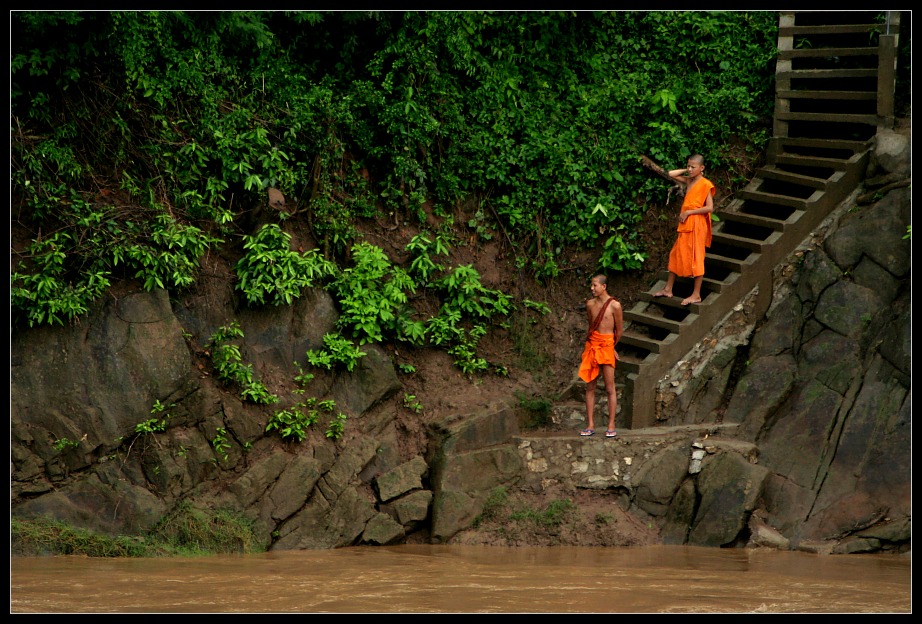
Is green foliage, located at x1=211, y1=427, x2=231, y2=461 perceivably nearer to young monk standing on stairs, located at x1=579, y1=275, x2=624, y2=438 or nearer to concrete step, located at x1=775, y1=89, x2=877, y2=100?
young monk standing on stairs, located at x1=579, y1=275, x2=624, y2=438

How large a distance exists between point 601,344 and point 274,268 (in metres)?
3.40

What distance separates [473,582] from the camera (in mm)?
8625

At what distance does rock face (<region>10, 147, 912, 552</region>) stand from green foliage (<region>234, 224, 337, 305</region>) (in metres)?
0.26

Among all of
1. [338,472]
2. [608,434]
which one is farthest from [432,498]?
[608,434]

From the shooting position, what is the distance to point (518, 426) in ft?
37.7

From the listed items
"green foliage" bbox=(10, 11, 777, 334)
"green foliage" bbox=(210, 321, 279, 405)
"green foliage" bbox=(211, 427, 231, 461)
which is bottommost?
"green foliage" bbox=(211, 427, 231, 461)

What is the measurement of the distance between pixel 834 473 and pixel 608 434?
2200 mm

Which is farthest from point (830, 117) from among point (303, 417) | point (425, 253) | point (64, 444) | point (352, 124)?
point (64, 444)

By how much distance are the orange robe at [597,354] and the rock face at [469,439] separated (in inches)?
29.0

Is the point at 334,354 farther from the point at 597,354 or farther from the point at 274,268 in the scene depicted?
the point at 597,354

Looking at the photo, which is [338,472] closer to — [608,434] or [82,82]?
[608,434]

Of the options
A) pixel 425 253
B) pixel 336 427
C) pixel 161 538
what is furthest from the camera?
pixel 425 253

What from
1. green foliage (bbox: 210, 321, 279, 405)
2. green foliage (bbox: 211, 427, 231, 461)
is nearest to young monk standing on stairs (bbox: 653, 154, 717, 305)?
green foliage (bbox: 210, 321, 279, 405)

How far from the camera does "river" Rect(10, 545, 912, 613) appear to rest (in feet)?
25.5
